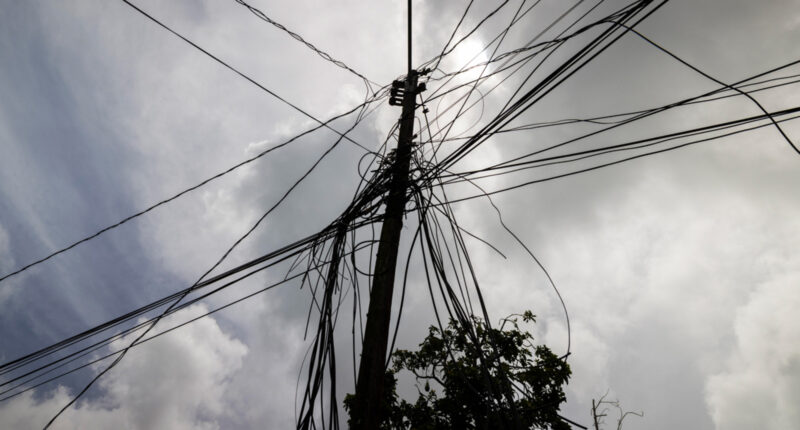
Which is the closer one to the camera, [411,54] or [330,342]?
[330,342]

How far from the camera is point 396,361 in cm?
704

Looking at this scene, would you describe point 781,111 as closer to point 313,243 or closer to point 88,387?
point 313,243

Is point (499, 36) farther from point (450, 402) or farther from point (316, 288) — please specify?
point (450, 402)

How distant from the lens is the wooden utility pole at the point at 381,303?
2000 millimetres

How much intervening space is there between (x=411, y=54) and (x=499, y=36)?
2.94ft

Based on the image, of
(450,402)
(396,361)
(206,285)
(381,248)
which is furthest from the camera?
(396,361)

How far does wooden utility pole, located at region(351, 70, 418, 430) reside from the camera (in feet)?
6.56

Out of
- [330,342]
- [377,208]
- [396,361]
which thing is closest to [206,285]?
[330,342]

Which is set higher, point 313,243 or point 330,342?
point 313,243

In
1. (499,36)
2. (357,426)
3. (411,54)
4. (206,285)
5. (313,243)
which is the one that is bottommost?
(357,426)

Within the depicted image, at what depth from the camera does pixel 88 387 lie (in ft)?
8.95

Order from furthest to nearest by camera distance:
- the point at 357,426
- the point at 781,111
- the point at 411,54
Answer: the point at 411,54 < the point at 357,426 < the point at 781,111

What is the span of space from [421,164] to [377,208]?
564 mm

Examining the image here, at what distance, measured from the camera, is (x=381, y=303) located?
2.33 m
